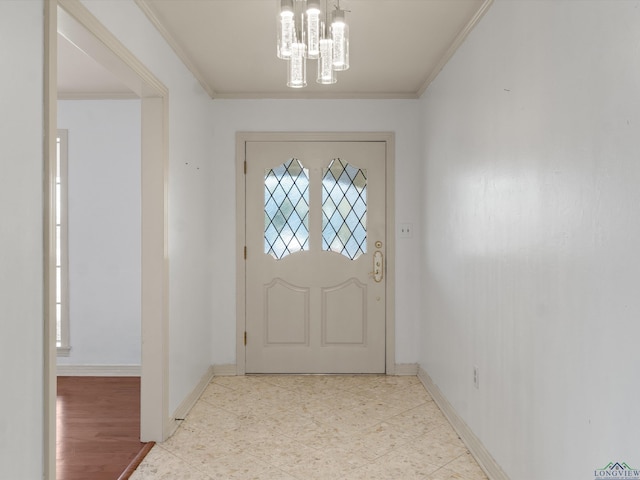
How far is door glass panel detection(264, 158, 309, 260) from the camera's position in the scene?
426 centimetres

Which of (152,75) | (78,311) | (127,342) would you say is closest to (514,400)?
(152,75)

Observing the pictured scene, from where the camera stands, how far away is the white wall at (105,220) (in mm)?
4227

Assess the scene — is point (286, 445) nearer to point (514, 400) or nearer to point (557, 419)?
point (514, 400)

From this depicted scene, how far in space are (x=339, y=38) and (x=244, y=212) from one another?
8.16ft

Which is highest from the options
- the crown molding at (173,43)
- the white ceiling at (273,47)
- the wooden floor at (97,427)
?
the white ceiling at (273,47)

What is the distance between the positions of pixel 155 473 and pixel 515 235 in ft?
7.06

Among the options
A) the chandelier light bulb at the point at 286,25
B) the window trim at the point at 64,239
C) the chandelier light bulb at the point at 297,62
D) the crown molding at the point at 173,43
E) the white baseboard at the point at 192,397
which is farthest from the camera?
the window trim at the point at 64,239

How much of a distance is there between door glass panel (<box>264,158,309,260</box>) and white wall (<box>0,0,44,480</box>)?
2.72 meters

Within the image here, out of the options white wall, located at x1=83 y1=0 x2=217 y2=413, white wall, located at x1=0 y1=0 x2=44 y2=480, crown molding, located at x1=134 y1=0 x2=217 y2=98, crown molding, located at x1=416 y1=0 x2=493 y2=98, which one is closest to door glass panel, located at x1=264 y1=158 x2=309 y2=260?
white wall, located at x1=83 y1=0 x2=217 y2=413

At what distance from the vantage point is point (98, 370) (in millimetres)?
4262

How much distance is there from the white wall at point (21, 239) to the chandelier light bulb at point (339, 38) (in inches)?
40.7

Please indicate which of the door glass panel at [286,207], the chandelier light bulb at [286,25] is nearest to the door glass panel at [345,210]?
the door glass panel at [286,207]

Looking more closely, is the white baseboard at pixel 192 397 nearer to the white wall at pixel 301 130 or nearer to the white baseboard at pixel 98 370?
the white wall at pixel 301 130

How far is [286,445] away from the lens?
2.85m
